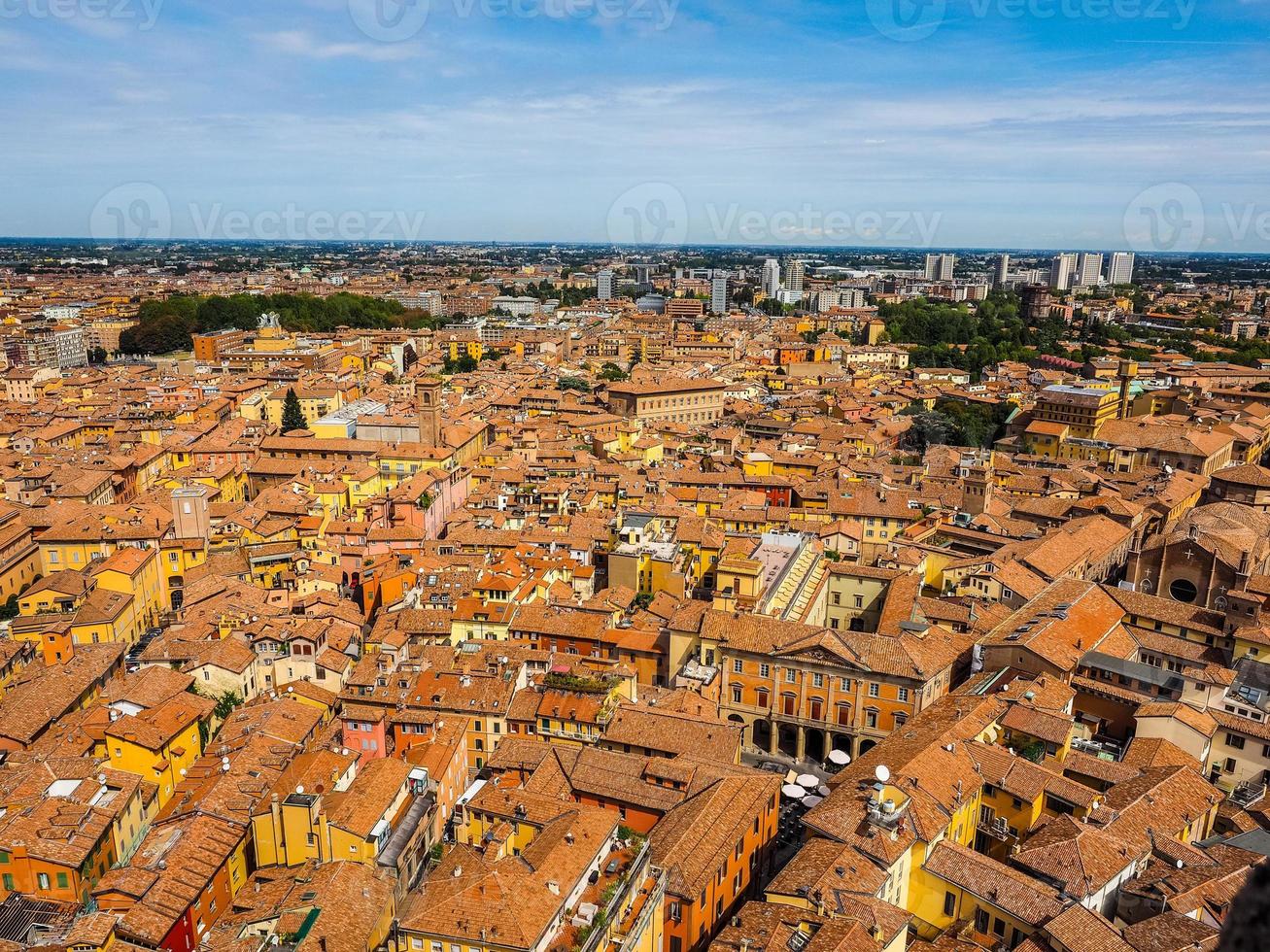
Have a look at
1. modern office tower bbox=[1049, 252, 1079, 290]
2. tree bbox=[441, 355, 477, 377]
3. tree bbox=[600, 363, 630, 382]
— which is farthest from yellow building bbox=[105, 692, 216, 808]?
modern office tower bbox=[1049, 252, 1079, 290]

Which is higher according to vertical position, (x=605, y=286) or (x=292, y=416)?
(x=605, y=286)

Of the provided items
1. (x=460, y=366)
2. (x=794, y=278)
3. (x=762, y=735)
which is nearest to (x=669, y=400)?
(x=460, y=366)

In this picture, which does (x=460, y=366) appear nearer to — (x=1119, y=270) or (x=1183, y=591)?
(x=1183, y=591)

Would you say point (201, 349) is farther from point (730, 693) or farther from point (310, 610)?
point (730, 693)

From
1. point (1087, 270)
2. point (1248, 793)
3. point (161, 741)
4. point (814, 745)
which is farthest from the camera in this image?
point (1087, 270)

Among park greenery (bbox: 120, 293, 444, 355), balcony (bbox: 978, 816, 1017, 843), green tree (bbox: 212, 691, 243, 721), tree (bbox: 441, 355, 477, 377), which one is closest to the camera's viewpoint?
balcony (bbox: 978, 816, 1017, 843)

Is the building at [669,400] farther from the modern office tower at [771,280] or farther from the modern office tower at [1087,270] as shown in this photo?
the modern office tower at [1087,270]

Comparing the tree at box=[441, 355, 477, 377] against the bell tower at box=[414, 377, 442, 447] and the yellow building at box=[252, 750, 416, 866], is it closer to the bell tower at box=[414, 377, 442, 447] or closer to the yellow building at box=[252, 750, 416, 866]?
the bell tower at box=[414, 377, 442, 447]

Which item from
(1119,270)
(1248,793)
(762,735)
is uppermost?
(1119,270)

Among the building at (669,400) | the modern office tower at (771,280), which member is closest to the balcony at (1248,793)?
the building at (669,400)

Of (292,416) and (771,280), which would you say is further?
(771,280)

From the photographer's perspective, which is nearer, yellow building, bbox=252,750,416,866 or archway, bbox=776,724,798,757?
yellow building, bbox=252,750,416,866
